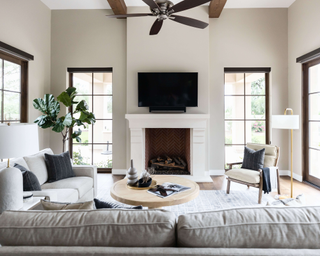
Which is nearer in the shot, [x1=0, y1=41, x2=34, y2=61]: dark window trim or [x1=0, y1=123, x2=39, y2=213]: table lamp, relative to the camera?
[x1=0, y1=123, x2=39, y2=213]: table lamp

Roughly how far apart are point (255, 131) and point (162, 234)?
4.28m

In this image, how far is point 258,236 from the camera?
90 cm

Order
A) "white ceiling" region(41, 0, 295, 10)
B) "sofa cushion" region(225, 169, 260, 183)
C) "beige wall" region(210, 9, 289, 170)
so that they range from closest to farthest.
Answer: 1. "sofa cushion" region(225, 169, 260, 183)
2. "white ceiling" region(41, 0, 295, 10)
3. "beige wall" region(210, 9, 289, 170)

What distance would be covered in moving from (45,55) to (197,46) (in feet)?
10.1

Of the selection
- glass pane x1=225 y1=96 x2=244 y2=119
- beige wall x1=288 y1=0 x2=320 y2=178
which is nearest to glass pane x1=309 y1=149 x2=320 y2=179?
beige wall x1=288 y1=0 x2=320 y2=178

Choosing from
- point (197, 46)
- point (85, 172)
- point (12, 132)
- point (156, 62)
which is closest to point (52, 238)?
point (12, 132)

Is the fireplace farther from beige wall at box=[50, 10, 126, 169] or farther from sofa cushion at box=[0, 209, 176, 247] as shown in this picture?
sofa cushion at box=[0, 209, 176, 247]

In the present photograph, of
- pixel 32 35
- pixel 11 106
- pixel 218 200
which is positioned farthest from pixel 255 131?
pixel 32 35

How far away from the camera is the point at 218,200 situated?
3146 millimetres

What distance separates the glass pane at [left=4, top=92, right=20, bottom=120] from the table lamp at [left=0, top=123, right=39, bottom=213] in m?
2.52

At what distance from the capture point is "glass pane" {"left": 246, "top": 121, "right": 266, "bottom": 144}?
4.65 m

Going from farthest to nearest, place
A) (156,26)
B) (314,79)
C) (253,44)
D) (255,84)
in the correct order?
(255,84) → (253,44) → (314,79) → (156,26)

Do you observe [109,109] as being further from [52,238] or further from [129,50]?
[52,238]

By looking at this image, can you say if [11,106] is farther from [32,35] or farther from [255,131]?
[255,131]
